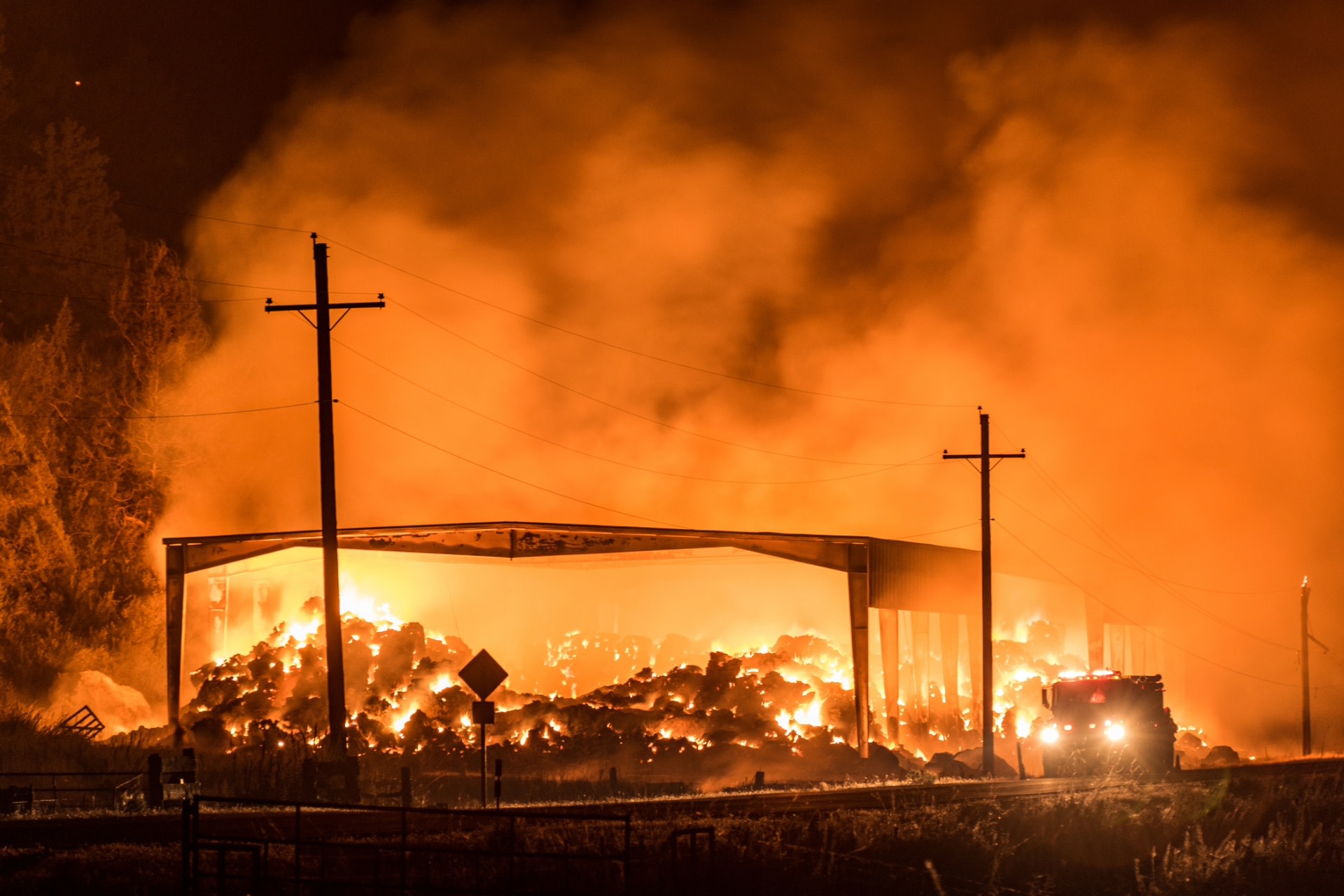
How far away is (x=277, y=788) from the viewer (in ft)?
96.6

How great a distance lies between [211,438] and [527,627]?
772 inches

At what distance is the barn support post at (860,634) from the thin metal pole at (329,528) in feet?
44.9

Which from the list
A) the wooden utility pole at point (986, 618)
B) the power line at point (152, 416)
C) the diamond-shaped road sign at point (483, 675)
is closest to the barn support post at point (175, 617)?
the power line at point (152, 416)

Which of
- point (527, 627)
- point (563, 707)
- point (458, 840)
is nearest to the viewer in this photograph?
point (458, 840)

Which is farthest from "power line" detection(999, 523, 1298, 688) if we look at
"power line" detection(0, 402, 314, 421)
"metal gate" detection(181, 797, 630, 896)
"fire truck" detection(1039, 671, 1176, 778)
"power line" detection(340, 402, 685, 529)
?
"metal gate" detection(181, 797, 630, 896)

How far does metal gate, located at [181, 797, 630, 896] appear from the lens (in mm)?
12992

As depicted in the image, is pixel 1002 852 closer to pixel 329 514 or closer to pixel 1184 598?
pixel 329 514

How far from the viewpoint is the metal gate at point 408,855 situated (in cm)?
1299

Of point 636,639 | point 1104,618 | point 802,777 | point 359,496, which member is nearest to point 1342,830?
point 802,777

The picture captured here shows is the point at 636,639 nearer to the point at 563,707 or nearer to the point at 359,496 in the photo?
the point at 563,707

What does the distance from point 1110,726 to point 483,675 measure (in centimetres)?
1454

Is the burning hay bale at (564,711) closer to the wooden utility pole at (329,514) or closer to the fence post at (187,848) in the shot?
the wooden utility pole at (329,514)

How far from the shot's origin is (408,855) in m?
17.1

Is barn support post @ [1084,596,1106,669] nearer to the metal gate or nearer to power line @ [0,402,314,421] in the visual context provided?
power line @ [0,402,314,421]
